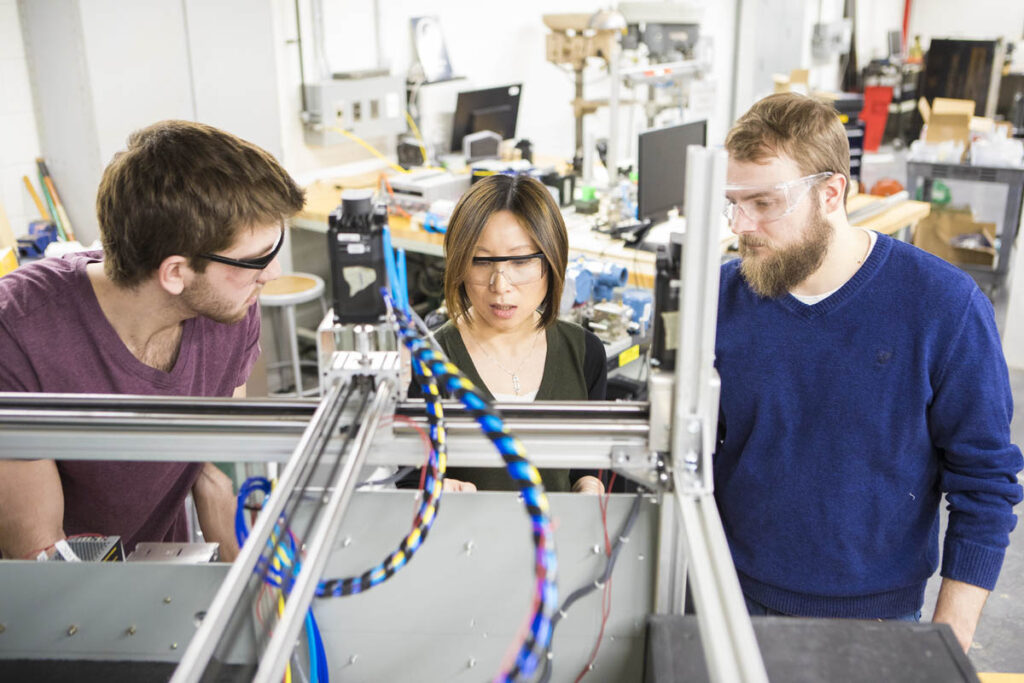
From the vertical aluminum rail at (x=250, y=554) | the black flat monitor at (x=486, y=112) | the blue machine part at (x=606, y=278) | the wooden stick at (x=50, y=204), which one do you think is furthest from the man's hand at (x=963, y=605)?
the black flat monitor at (x=486, y=112)

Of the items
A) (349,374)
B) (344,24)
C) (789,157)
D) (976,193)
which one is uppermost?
(344,24)

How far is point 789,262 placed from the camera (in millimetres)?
1356

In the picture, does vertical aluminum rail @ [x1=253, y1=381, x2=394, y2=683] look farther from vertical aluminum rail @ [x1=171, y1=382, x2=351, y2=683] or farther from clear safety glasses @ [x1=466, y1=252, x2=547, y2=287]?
clear safety glasses @ [x1=466, y1=252, x2=547, y2=287]

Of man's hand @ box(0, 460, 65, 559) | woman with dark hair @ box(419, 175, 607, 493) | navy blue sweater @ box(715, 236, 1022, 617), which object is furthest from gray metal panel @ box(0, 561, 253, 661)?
navy blue sweater @ box(715, 236, 1022, 617)

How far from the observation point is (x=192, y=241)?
4.12 ft

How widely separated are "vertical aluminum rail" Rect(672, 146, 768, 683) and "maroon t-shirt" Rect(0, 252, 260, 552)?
917mm

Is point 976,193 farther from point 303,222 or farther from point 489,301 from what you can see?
point 489,301

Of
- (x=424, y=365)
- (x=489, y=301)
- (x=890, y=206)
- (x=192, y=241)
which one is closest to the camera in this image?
(x=424, y=365)

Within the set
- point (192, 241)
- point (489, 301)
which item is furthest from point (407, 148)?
point (192, 241)

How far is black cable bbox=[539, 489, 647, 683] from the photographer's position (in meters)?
0.94

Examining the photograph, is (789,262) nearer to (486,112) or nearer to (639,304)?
(639,304)

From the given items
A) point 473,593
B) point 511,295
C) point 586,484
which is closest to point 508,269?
point 511,295

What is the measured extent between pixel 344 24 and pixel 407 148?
68 cm

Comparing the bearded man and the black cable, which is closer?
the black cable
